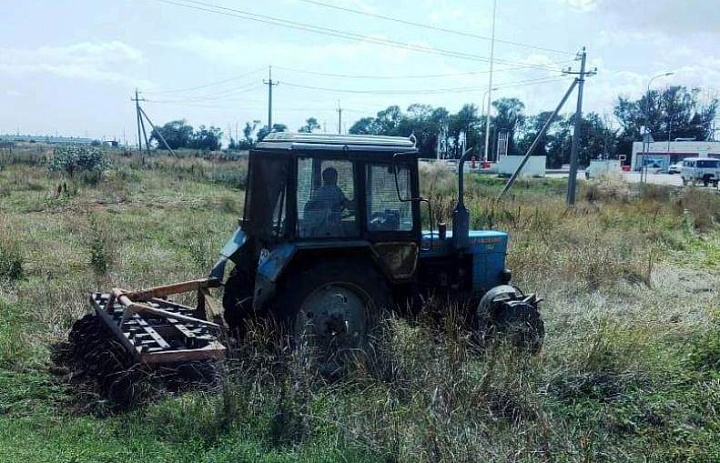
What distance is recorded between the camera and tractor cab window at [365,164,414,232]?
570 cm

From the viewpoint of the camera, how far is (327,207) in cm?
557

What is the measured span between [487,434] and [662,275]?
8130mm

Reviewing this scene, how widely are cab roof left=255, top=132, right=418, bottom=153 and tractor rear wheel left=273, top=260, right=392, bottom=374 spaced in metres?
1.01

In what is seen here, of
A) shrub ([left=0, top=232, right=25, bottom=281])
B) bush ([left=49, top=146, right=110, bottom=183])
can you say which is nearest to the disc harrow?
shrub ([left=0, top=232, right=25, bottom=281])

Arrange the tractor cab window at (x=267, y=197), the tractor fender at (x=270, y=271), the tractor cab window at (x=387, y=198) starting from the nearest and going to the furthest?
1. the tractor fender at (x=270, y=271)
2. the tractor cab window at (x=267, y=197)
3. the tractor cab window at (x=387, y=198)

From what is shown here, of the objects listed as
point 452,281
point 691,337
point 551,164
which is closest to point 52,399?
point 452,281

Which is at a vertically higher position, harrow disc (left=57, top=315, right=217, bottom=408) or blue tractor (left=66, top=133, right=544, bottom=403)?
blue tractor (left=66, top=133, right=544, bottom=403)

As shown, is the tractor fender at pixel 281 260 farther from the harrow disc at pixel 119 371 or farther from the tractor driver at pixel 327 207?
the harrow disc at pixel 119 371

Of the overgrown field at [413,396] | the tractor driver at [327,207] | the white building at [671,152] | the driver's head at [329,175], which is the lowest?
the overgrown field at [413,396]

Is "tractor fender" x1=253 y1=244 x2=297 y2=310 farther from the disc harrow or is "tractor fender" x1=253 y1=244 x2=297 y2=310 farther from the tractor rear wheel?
the disc harrow

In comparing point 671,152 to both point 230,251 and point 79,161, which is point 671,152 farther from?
point 230,251

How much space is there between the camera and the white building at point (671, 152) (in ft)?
221

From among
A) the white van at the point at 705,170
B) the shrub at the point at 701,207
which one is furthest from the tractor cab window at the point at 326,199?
the white van at the point at 705,170

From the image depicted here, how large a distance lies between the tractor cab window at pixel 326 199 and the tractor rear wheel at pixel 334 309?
30cm
